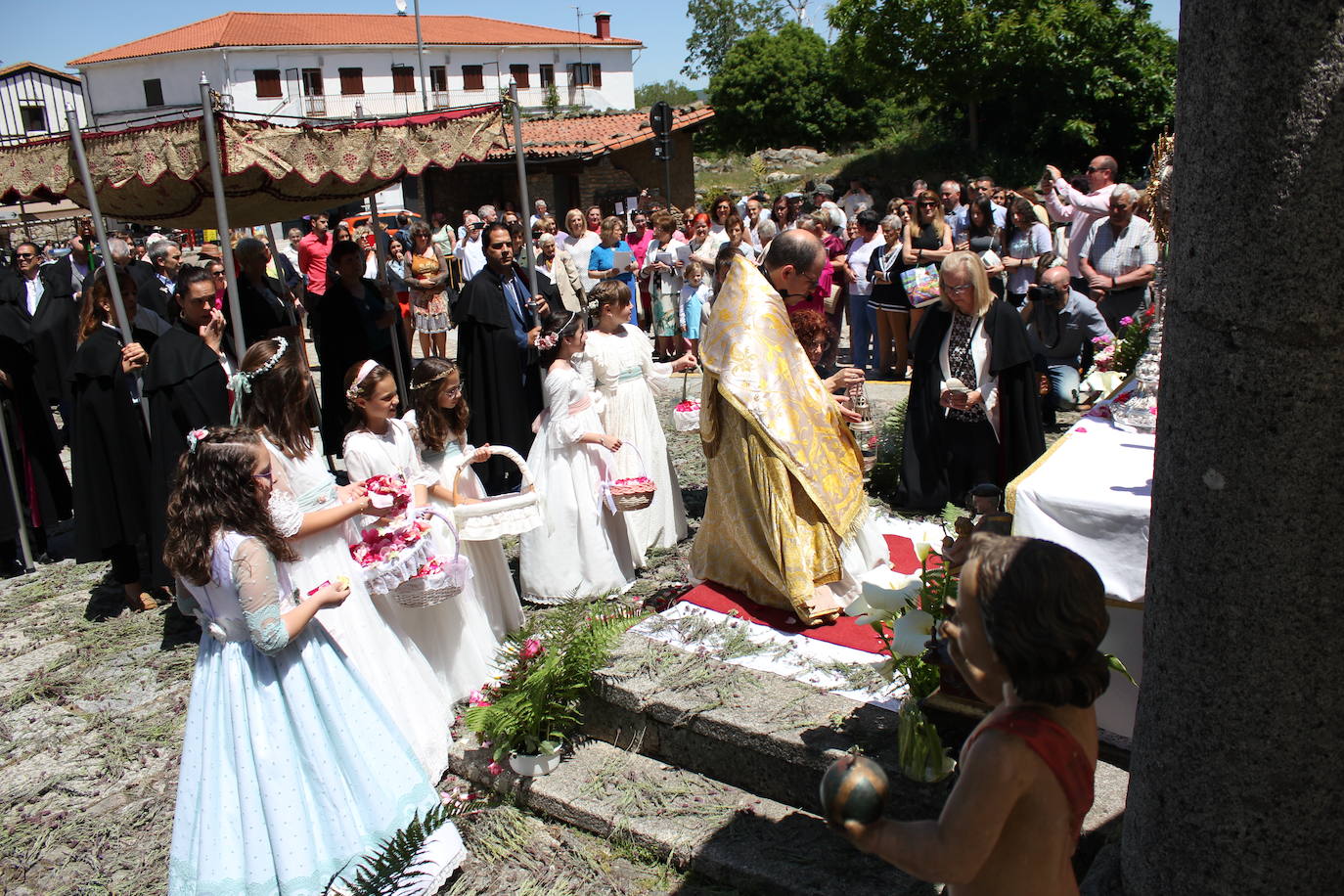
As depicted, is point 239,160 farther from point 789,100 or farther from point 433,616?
point 789,100

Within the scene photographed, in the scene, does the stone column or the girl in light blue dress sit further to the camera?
the girl in light blue dress

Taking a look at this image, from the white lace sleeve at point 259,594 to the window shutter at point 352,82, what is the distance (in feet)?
180

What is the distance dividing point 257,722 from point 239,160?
14.0 feet

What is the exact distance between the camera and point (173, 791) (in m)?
4.34

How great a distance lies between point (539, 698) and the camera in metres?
4.07

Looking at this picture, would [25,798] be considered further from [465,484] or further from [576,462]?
[576,462]

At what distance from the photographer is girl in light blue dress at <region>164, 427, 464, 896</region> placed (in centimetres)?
321

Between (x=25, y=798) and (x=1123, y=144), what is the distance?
33.9 meters

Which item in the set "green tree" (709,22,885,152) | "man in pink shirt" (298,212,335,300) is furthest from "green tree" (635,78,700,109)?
"man in pink shirt" (298,212,335,300)

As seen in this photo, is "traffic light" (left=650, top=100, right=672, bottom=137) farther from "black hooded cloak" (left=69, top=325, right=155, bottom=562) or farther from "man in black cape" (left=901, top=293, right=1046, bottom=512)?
"black hooded cloak" (left=69, top=325, right=155, bottom=562)

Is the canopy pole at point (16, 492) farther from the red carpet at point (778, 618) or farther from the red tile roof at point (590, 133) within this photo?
the red tile roof at point (590, 133)

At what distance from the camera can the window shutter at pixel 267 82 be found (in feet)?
164

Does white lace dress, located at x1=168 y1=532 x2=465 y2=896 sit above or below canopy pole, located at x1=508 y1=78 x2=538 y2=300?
below

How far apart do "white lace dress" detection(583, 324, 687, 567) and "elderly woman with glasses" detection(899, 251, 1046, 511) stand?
1570 mm
